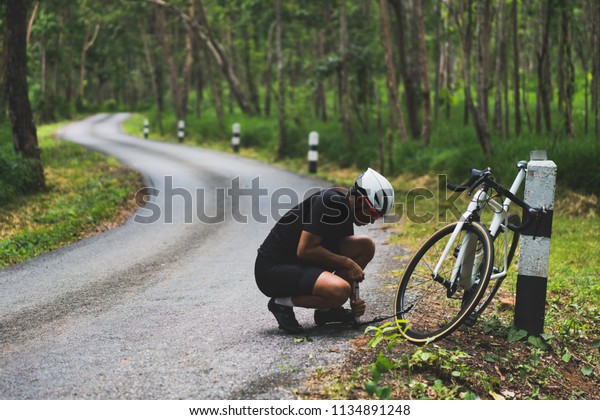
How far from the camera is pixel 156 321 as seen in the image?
5.42m

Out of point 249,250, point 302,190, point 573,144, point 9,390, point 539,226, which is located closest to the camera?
point 9,390

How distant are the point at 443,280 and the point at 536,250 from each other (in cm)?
70

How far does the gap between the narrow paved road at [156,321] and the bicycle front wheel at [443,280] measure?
387mm

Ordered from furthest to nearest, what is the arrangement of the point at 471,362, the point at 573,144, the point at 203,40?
the point at 203,40 → the point at 573,144 → the point at 471,362

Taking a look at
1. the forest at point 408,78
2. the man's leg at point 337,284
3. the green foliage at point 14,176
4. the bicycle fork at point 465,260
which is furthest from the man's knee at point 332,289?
the green foliage at point 14,176

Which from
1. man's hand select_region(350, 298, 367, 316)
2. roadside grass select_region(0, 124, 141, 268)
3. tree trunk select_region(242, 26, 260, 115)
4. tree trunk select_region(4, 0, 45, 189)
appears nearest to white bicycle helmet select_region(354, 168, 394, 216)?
man's hand select_region(350, 298, 367, 316)

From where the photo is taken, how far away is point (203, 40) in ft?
101

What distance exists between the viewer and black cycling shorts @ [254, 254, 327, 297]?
480 cm

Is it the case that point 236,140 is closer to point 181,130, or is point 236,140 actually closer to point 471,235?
point 181,130

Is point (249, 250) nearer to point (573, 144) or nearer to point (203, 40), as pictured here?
point (573, 144)

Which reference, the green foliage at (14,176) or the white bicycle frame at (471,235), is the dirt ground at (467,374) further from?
the green foliage at (14,176)

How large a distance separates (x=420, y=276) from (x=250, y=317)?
148 centimetres

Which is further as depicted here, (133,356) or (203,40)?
(203,40)
